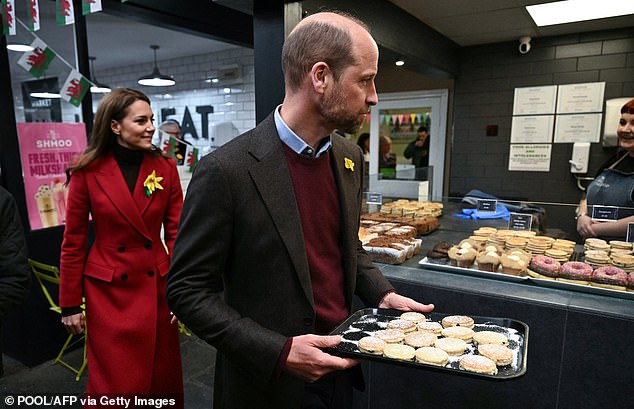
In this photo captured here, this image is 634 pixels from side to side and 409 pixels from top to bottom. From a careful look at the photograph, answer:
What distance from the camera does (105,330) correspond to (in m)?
1.98

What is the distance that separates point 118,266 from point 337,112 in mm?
1443

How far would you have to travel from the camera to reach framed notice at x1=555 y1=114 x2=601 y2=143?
4391mm

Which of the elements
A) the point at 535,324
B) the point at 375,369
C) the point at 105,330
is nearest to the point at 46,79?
the point at 105,330

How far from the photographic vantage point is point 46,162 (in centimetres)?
302

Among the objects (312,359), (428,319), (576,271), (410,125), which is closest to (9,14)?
(312,359)

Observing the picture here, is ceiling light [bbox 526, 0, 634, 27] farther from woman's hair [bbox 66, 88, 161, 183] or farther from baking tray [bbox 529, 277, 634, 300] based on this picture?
woman's hair [bbox 66, 88, 161, 183]

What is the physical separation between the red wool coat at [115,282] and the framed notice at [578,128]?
443 centimetres

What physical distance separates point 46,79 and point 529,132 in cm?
485

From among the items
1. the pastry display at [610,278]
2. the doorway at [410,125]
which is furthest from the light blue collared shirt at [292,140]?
the doorway at [410,125]

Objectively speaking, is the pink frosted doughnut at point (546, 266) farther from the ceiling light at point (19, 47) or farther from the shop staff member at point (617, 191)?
the ceiling light at point (19, 47)

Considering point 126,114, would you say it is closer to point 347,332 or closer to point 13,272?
point 13,272

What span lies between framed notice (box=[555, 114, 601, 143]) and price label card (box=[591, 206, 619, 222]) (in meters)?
2.76

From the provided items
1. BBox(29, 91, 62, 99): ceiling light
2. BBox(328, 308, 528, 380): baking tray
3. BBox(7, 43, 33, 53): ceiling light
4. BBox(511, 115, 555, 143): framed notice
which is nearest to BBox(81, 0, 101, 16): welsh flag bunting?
BBox(7, 43, 33, 53): ceiling light

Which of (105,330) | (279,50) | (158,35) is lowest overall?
(105,330)
